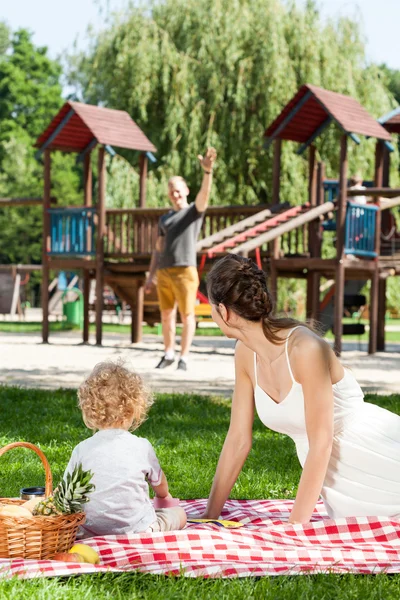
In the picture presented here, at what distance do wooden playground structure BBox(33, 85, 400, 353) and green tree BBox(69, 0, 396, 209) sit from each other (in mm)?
6141

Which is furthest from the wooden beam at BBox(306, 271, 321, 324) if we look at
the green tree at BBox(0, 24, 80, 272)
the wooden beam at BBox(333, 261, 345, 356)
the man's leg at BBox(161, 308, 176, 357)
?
the green tree at BBox(0, 24, 80, 272)

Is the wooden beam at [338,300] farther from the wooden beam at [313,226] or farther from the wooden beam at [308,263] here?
the wooden beam at [313,226]

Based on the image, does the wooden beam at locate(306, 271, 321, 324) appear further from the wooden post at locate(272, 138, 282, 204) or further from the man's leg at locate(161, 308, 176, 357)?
the man's leg at locate(161, 308, 176, 357)

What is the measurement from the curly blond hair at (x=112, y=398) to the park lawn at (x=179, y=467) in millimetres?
677

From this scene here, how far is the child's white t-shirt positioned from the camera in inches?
152

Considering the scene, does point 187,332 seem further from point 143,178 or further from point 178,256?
point 143,178

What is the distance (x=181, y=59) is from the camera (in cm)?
2462

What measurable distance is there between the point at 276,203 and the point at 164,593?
44.3 feet

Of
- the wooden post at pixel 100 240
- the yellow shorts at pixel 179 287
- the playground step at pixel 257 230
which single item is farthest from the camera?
the wooden post at pixel 100 240

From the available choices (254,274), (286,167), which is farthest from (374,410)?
(286,167)

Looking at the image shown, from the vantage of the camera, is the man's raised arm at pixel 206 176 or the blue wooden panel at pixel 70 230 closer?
the man's raised arm at pixel 206 176

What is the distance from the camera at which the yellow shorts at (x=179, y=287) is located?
38.2ft

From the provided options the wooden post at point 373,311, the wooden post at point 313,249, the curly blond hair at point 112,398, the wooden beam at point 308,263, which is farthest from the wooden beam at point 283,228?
the curly blond hair at point 112,398

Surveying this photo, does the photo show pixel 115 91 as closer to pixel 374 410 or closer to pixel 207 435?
pixel 207 435
